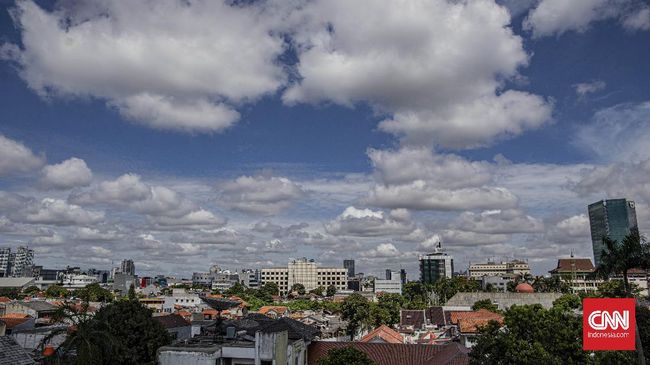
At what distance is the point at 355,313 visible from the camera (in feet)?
282

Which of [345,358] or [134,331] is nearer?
[345,358]

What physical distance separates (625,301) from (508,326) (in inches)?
301

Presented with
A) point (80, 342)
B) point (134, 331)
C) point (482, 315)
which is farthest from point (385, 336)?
point (80, 342)

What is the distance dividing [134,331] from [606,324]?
36.4 m

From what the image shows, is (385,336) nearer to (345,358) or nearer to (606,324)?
(345,358)

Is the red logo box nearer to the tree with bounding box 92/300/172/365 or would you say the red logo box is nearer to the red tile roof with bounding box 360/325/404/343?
the tree with bounding box 92/300/172/365

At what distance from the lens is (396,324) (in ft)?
342

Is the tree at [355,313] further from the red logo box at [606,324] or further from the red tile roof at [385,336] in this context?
the red logo box at [606,324]

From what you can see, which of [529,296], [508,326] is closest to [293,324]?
[508,326]

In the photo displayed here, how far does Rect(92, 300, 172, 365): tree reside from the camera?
40812mm

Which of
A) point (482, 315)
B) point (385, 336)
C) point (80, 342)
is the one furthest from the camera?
point (482, 315)

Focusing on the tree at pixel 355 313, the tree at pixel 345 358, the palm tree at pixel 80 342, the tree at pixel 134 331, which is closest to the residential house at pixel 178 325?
the tree at pixel 355 313

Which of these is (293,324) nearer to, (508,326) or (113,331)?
(113,331)

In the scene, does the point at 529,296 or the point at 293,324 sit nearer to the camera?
the point at 293,324
